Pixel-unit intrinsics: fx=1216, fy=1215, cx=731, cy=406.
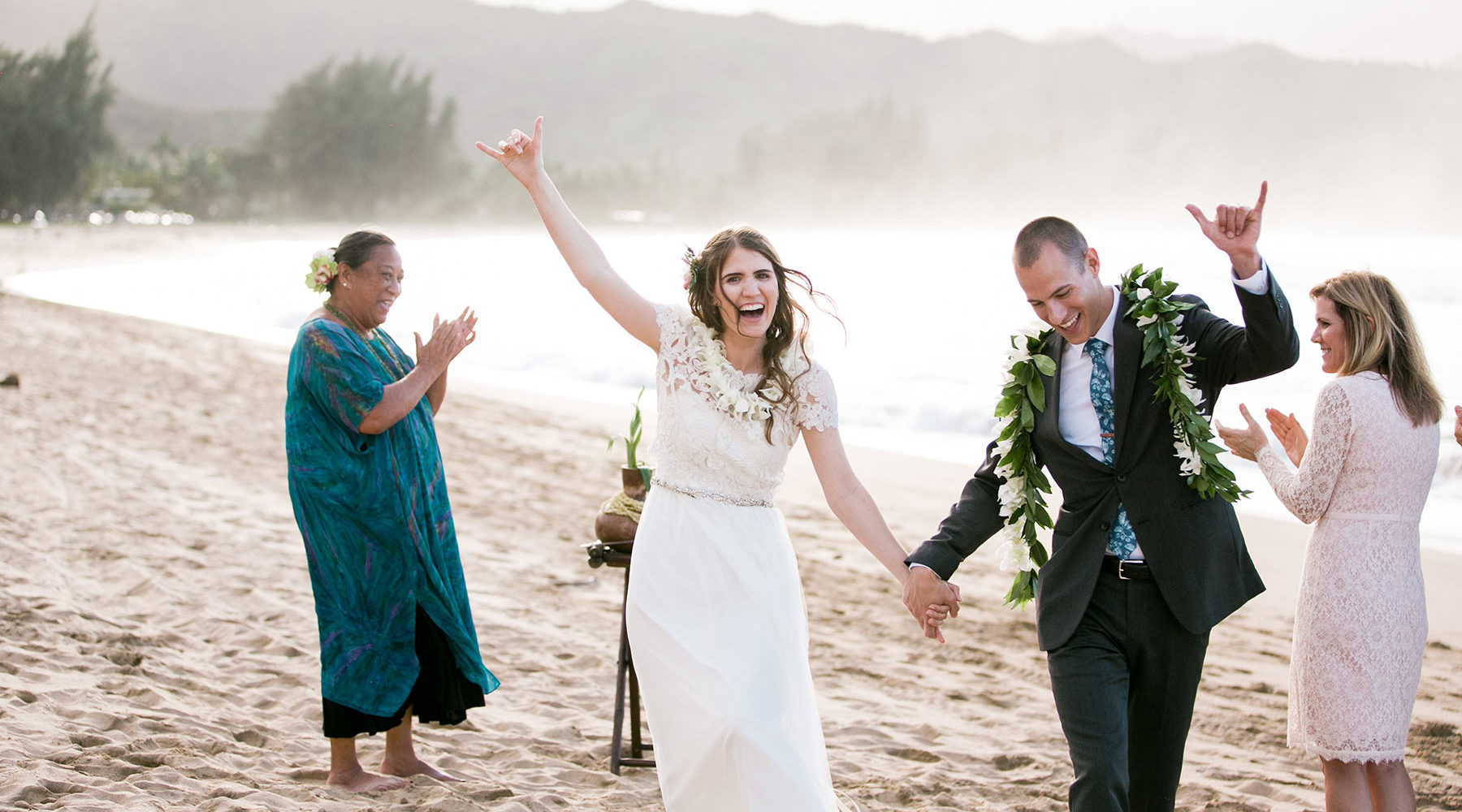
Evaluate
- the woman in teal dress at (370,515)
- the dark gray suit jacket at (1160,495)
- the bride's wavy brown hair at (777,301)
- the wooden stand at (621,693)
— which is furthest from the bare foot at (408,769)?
the dark gray suit jacket at (1160,495)

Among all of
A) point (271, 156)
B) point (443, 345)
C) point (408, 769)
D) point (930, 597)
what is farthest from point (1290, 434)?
point (271, 156)

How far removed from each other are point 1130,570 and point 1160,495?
22 centimetres

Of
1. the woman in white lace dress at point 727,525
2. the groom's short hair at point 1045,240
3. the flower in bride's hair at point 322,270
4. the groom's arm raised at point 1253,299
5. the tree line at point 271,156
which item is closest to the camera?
the groom's arm raised at point 1253,299

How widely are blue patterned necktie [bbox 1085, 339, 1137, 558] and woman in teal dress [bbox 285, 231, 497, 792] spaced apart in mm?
2299

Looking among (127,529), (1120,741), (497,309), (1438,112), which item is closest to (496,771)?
(1120,741)

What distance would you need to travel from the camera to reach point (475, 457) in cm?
1219

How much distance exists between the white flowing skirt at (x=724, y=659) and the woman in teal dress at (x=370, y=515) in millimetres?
1259

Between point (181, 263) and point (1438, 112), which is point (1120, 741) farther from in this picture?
point (1438, 112)

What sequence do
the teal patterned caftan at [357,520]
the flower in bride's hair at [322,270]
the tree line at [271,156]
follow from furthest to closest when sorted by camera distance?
the tree line at [271,156] → the flower in bride's hair at [322,270] → the teal patterned caftan at [357,520]

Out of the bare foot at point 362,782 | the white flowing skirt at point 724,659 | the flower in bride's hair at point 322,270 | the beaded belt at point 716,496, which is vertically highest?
the flower in bride's hair at point 322,270

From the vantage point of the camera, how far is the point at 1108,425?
11.3 feet

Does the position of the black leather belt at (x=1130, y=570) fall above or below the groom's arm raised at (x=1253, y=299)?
below

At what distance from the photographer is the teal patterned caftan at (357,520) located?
4445mm

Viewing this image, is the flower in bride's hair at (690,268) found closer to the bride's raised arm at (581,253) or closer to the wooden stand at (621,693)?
the bride's raised arm at (581,253)
